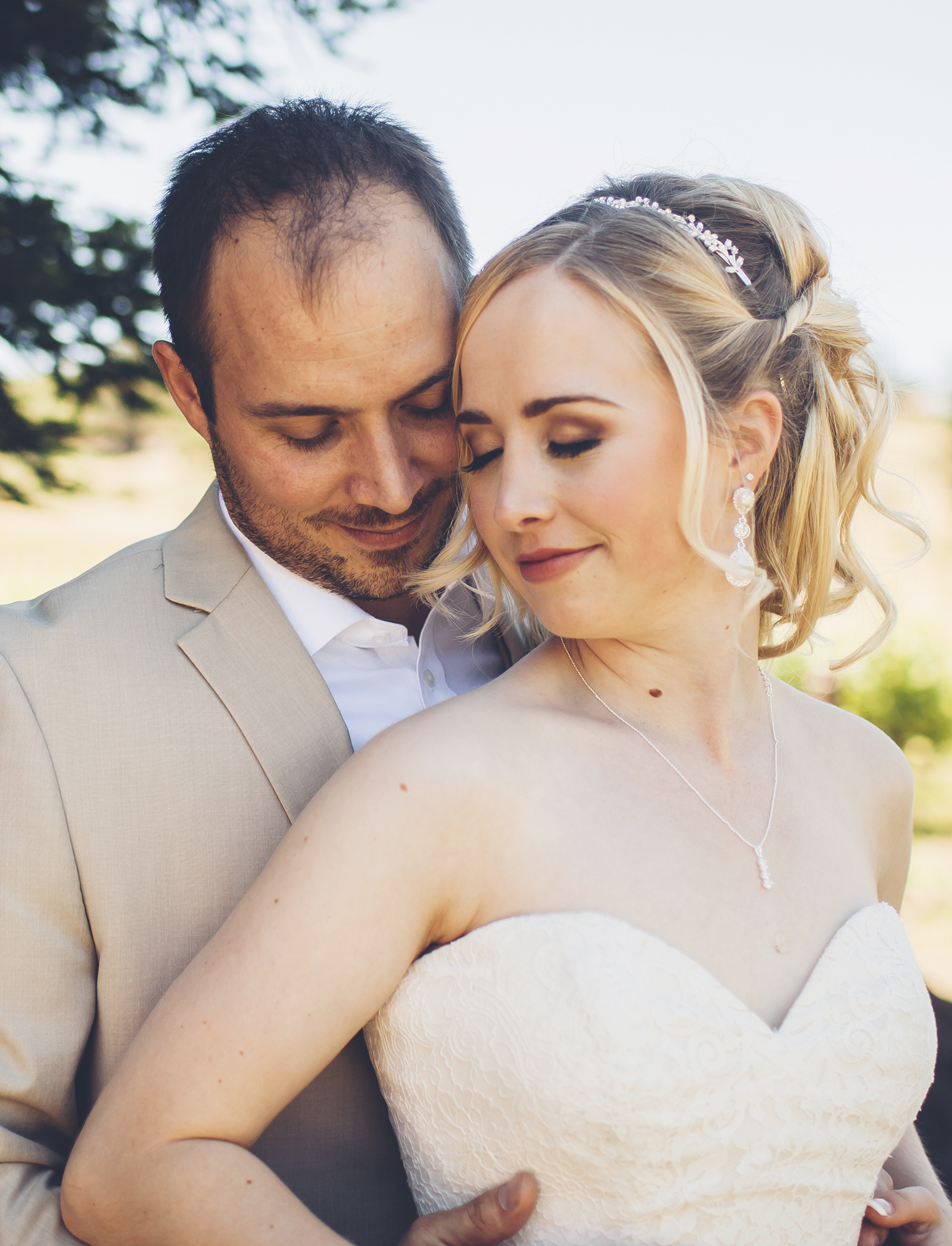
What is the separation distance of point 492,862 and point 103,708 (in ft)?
2.82

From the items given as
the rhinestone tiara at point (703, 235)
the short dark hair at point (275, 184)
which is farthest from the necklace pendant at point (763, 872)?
the short dark hair at point (275, 184)

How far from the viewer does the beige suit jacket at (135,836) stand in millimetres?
1893

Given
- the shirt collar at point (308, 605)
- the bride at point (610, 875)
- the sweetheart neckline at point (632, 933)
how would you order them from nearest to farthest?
the bride at point (610, 875) → the sweetheart neckline at point (632, 933) → the shirt collar at point (308, 605)

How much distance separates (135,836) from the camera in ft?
6.53

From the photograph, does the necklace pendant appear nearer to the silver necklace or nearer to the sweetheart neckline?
the silver necklace

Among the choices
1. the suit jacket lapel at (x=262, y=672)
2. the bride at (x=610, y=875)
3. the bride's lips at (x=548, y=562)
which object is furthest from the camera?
the suit jacket lapel at (x=262, y=672)

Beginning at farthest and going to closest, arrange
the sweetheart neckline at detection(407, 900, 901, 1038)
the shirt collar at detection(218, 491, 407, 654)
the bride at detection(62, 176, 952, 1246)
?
the shirt collar at detection(218, 491, 407, 654)
the sweetheart neckline at detection(407, 900, 901, 1038)
the bride at detection(62, 176, 952, 1246)

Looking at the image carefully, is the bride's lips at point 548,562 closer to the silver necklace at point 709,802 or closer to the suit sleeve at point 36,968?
the silver necklace at point 709,802

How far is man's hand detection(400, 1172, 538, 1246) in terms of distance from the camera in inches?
66.4

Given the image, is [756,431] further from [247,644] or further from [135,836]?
[135,836]

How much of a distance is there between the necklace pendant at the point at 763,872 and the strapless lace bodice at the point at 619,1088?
0.22 metres

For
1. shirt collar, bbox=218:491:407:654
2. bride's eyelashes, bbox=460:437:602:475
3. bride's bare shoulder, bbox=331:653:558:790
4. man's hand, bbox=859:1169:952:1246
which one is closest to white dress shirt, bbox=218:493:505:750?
shirt collar, bbox=218:491:407:654

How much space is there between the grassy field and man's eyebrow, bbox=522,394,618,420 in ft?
3.42

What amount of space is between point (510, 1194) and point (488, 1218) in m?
0.05
